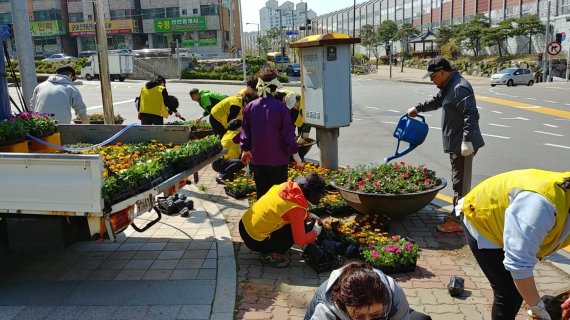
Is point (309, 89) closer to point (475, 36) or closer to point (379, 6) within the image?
point (475, 36)

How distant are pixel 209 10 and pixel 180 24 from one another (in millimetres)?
4010

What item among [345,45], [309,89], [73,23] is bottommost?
[309,89]

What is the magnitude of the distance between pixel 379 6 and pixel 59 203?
8307cm

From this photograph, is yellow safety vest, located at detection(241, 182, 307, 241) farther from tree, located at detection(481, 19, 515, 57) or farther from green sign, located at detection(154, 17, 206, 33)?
green sign, located at detection(154, 17, 206, 33)

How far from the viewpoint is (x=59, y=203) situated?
12.7ft

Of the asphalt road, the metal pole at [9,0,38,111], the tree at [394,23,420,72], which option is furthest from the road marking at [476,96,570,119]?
the tree at [394,23,420,72]

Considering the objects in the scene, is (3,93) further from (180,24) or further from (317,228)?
(180,24)

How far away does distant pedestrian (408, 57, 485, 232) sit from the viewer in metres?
5.32

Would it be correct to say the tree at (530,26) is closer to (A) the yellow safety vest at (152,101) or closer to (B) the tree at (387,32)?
(B) the tree at (387,32)

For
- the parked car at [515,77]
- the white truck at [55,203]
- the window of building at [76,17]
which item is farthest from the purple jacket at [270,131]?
the window of building at [76,17]

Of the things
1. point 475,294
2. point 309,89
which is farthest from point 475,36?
point 475,294

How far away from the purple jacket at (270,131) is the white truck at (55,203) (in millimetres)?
1448

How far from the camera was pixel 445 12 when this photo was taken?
63312 mm

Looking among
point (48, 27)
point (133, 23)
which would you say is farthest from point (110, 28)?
point (48, 27)
